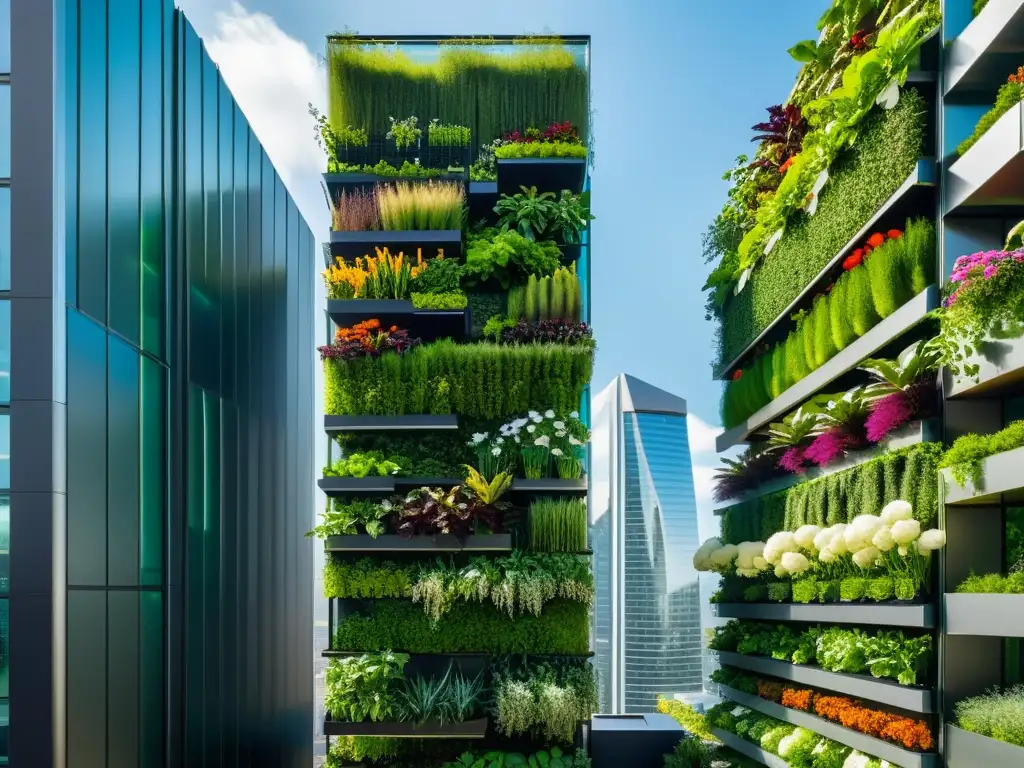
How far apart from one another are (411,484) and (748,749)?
4292mm

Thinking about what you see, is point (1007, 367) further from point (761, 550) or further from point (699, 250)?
point (699, 250)

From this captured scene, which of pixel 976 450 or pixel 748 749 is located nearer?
pixel 976 450

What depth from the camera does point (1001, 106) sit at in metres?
6.22

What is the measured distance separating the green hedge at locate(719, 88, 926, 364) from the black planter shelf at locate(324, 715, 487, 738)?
197 inches

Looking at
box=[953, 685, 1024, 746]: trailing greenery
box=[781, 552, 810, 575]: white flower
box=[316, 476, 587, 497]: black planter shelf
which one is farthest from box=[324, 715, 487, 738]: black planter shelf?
box=[953, 685, 1024, 746]: trailing greenery

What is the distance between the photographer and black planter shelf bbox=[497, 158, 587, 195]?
11562 mm

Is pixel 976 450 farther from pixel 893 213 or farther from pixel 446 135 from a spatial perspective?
pixel 446 135

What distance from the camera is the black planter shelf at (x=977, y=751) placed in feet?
18.8

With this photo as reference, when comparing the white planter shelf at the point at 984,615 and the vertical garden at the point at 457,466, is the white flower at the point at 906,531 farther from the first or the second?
the vertical garden at the point at 457,466

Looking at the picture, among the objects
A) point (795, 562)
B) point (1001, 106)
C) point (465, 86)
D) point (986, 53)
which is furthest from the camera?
point (465, 86)

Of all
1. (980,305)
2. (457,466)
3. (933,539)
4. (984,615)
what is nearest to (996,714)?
(984,615)

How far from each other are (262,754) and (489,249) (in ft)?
24.7

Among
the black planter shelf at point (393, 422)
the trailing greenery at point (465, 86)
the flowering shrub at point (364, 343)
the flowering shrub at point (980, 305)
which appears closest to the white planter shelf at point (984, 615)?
the flowering shrub at point (980, 305)

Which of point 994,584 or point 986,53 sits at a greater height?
point 986,53
